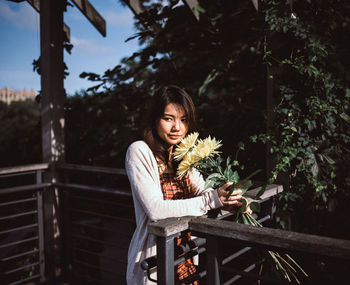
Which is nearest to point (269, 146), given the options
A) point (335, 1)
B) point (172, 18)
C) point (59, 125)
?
point (335, 1)

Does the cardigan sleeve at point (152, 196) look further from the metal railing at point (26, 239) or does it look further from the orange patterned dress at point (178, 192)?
the metal railing at point (26, 239)

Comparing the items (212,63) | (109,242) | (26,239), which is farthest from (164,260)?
(26,239)

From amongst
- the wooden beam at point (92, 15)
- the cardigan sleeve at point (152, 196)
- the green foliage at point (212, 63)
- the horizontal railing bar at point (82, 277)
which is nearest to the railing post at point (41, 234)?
the horizontal railing bar at point (82, 277)

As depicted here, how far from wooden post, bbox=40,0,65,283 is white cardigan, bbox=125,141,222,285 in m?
1.75

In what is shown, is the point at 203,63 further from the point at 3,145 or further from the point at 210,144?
the point at 3,145

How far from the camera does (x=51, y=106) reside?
2697mm

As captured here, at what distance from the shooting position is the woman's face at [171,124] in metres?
1.34

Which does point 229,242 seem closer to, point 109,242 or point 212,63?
point 109,242

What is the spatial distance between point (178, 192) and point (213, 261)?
41 cm

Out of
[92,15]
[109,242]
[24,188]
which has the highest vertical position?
[92,15]

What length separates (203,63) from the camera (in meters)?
3.01

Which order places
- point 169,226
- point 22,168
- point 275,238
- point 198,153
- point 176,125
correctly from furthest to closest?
point 22,168, point 176,125, point 198,153, point 169,226, point 275,238

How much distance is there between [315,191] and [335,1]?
1.24 m

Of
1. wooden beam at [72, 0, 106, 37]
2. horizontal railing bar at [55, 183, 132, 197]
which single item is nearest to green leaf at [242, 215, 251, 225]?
horizontal railing bar at [55, 183, 132, 197]
